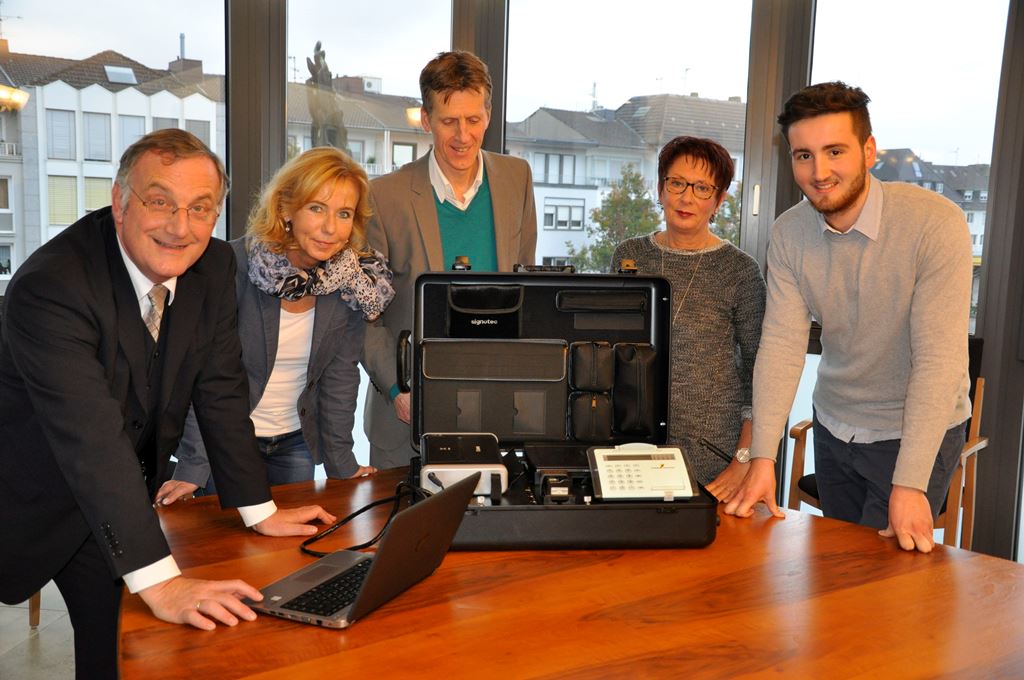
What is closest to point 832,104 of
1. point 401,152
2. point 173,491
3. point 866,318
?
point 866,318

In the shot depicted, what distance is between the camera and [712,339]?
2.33 metres

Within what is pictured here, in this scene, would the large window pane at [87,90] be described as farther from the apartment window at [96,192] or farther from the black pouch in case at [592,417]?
the black pouch in case at [592,417]

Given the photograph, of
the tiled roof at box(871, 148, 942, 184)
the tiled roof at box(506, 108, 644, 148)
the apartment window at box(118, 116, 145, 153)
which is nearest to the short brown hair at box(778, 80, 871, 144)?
the tiled roof at box(871, 148, 942, 184)

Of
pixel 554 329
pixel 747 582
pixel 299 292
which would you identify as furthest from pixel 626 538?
pixel 299 292

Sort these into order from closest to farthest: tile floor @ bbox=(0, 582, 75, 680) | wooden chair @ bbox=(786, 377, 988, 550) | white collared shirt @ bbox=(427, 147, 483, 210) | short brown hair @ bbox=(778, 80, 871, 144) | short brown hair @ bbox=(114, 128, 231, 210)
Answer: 1. short brown hair @ bbox=(114, 128, 231, 210)
2. short brown hair @ bbox=(778, 80, 871, 144)
3. white collared shirt @ bbox=(427, 147, 483, 210)
4. tile floor @ bbox=(0, 582, 75, 680)
5. wooden chair @ bbox=(786, 377, 988, 550)

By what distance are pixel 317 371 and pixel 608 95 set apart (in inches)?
79.6

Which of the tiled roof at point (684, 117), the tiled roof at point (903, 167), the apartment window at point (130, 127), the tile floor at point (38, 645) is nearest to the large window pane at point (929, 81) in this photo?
the tiled roof at point (903, 167)

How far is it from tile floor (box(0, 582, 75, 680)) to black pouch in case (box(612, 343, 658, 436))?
74.2 inches

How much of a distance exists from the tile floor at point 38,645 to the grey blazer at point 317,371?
42.9 inches

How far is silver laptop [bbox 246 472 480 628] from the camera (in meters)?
1.26

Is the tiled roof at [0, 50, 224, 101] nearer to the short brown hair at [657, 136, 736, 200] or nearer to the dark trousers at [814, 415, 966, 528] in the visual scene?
the short brown hair at [657, 136, 736, 200]

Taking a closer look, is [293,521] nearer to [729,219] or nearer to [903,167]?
[729,219]

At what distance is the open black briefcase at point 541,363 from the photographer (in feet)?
6.02

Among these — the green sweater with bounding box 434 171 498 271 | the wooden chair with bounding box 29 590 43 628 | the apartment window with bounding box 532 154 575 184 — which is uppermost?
the apartment window with bounding box 532 154 575 184
